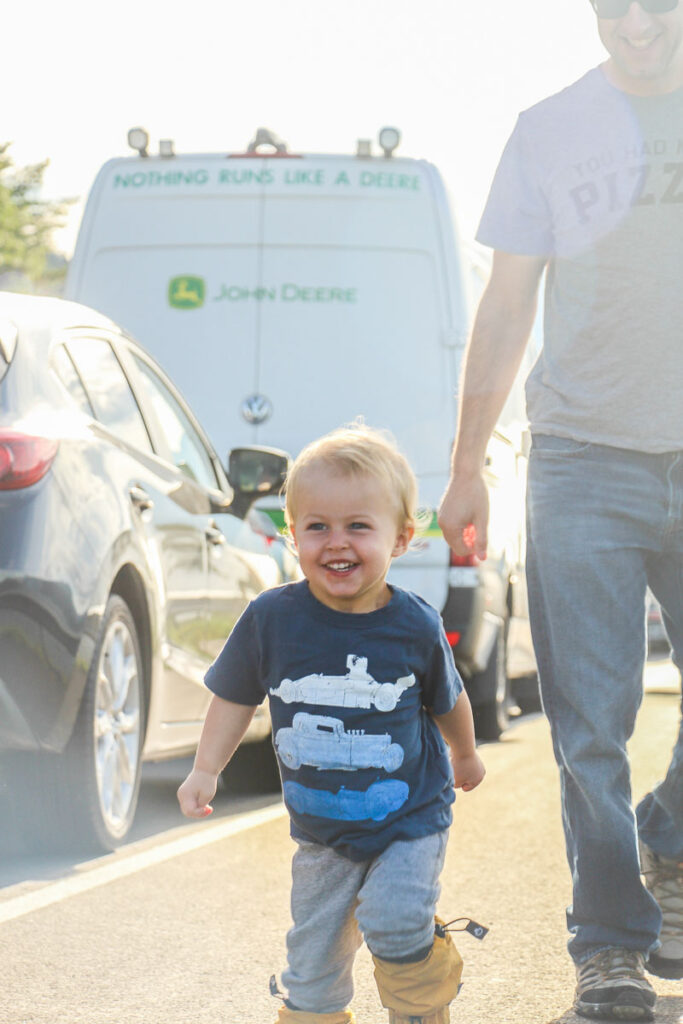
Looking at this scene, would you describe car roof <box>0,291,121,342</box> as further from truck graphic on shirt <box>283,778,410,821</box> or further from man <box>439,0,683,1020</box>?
truck graphic on shirt <box>283,778,410,821</box>

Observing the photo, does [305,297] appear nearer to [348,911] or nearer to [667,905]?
[667,905]

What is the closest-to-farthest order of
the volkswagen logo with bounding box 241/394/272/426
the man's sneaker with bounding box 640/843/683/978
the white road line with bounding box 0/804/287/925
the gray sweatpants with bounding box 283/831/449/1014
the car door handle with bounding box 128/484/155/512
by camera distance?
1. the gray sweatpants with bounding box 283/831/449/1014
2. the man's sneaker with bounding box 640/843/683/978
3. the white road line with bounding box 0/804/287/925
4. the car door handle with bounding box 128/484/155/512
5. the volkswagen logo with bounding box 241/394/272/426

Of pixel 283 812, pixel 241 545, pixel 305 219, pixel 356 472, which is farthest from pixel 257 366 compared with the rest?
pixel 356 472

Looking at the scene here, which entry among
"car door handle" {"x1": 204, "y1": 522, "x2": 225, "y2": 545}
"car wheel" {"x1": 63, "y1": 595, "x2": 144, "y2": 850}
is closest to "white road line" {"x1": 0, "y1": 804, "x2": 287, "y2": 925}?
"car wheel" {"x1": 63, "y1": 595, "x2": 144, "y2": 850}

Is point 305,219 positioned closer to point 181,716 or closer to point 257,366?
point 257,366

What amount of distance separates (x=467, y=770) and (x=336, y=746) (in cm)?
32

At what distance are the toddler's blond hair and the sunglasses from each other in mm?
1222

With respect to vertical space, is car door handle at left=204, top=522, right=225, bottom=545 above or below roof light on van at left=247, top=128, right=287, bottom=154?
below

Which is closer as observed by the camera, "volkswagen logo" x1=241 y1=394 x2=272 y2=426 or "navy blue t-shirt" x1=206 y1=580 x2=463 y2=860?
"navy blue t-shirt" x1=206 y1=580 x2=463 y2=860

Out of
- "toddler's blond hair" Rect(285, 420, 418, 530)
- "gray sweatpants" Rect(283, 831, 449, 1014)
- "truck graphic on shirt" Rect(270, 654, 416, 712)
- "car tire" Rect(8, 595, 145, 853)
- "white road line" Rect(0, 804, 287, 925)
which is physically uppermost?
"toddler's blond hair" Rect(285, 420, 418, 530)

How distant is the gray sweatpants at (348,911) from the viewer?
3.33 meters

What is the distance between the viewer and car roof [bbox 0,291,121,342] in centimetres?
599

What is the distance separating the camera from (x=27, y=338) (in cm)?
590

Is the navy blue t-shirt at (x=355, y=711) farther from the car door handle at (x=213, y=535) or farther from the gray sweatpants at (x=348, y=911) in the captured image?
the car door handle at (x=213, y=535)
